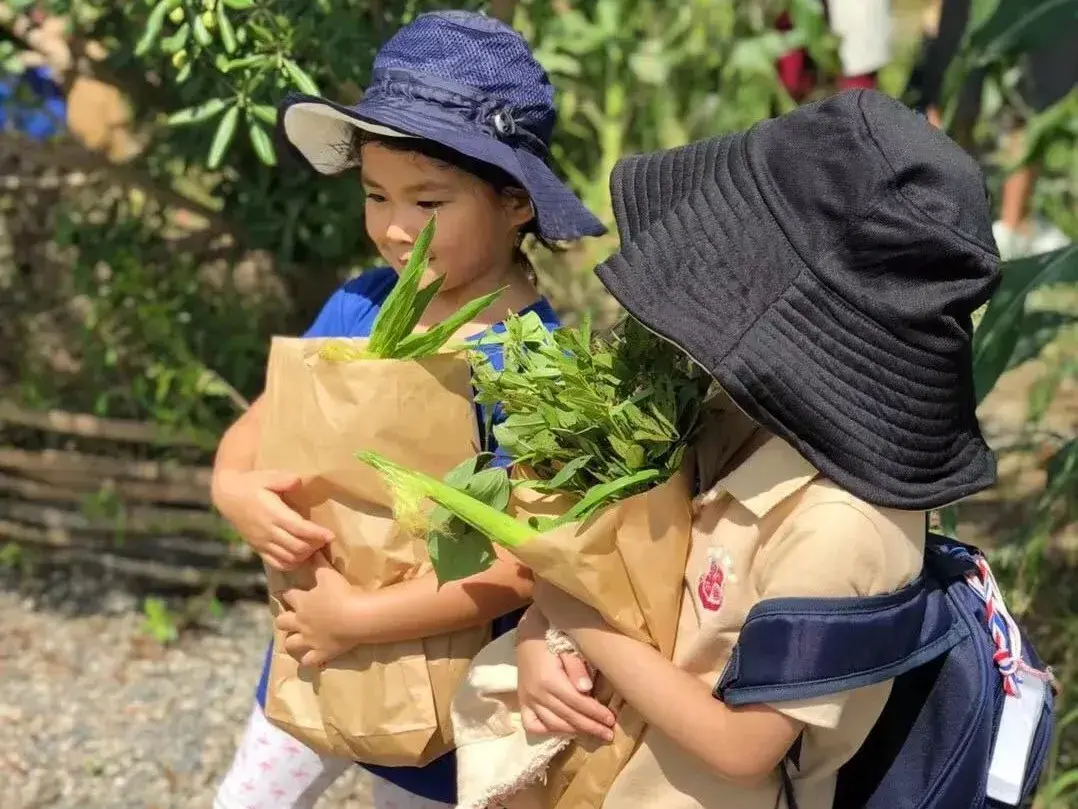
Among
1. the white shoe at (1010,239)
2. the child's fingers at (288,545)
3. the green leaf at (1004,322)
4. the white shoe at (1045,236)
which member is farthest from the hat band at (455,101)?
the white shoe at (1045,236)

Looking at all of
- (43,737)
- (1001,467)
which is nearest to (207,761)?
(43,737)

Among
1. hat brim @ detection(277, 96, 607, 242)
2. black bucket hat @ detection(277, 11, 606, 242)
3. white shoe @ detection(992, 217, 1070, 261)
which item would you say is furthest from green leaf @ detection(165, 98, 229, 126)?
white shoe @ detection(992, 217, 1070, 261)

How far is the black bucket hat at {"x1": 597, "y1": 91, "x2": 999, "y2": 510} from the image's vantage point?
1059 millimetres

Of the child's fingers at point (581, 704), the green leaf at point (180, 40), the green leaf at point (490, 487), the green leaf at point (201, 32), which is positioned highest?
the green leaf at point (201, 32)

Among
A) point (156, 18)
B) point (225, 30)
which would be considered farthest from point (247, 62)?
point (156, 18)

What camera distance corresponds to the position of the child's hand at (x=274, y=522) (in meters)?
1.41

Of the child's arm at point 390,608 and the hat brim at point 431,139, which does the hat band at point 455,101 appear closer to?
the hat brim at point 431,139

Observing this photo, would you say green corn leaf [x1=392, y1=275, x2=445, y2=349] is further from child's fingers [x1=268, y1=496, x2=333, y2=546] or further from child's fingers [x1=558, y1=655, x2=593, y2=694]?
child's fingers [x1=558, y1=655, x2=593, y2=694]

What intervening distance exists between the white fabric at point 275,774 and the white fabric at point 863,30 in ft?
7.11

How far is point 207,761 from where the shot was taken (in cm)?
269

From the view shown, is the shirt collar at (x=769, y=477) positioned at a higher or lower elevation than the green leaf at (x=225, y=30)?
lower

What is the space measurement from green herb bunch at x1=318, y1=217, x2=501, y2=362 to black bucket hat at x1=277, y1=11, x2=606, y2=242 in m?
0.18

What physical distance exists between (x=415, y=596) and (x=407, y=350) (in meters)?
0.30

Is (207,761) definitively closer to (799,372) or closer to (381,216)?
(381,216)
